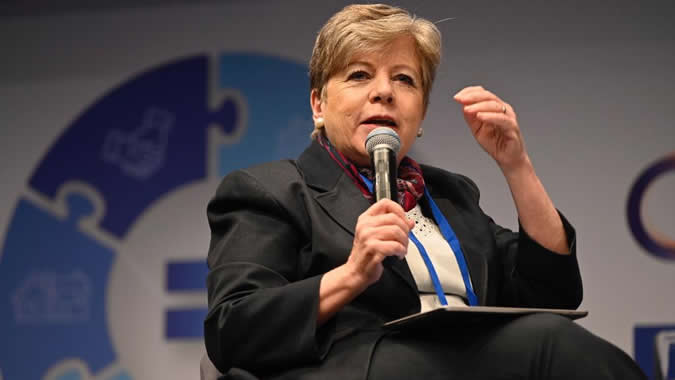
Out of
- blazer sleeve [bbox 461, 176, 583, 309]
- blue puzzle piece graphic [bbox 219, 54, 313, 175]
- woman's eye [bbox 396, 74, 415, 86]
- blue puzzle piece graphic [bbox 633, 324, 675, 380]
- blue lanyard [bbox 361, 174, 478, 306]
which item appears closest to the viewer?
blue lanyard [bbox 361, 174, 478, 306]

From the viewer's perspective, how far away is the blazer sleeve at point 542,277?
1670 millimetres

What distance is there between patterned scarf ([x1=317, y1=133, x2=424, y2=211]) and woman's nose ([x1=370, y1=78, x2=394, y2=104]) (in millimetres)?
160

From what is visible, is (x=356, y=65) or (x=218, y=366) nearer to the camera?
(x=218, y=366)

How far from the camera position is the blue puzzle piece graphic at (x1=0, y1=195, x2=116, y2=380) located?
3.74 metres

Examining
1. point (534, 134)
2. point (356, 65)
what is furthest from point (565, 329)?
point (534, 134)

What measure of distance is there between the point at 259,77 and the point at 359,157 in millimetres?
2227

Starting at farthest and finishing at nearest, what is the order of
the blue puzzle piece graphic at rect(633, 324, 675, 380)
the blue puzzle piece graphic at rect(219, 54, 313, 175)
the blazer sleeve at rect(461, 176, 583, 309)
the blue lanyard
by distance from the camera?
the blue puzzle piece graphic at rect(219, 54, 313, 175) → the blue puzzle piece graphic at rect(633, 324, 675, 380) → the blazer sleeve at rect(461, 176, 583, 309) → the blue lanyard

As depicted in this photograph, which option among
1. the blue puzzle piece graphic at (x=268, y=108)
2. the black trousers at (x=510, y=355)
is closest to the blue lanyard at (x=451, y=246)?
the black trousers at (x=510, y=355)

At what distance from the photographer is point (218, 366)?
1468 mm

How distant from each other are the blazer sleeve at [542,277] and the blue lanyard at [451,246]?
0.15 m

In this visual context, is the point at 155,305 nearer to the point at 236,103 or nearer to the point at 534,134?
the point at 236,103

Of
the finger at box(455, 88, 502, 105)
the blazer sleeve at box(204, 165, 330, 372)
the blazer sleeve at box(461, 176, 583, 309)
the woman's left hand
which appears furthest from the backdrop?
the blazer sleeve at box(204, 165, 330, 372)

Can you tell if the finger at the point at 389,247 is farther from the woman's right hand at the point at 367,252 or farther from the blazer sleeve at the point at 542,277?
the blazer sleeve at the point at 542,277

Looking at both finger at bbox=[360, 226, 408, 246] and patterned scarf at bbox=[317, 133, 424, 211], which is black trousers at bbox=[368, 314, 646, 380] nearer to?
finger at bbox=[360, 226, 408, 246]
